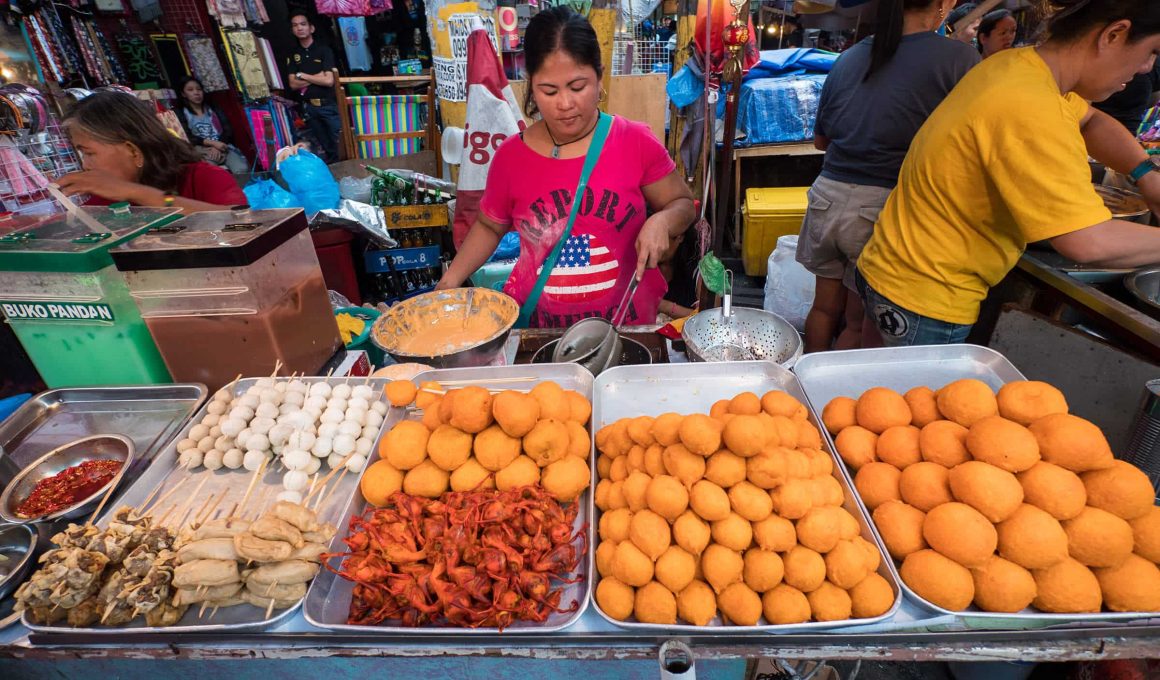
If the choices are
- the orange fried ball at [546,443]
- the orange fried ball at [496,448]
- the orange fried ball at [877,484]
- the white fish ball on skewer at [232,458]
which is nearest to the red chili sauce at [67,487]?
the white fish ball on skewer at [232,458]

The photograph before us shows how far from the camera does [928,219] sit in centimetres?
229

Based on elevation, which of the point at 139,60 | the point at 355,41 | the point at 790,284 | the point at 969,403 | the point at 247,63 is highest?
the point at 355,41

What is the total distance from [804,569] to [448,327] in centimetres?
166

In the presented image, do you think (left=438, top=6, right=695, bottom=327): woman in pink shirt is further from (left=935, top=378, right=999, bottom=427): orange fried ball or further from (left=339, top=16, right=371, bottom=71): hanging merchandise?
(left=339, top=16, right=371, bottom=71): hanging merchandise

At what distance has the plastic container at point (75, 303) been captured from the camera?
1.69 metres

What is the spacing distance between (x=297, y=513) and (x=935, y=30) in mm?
4112

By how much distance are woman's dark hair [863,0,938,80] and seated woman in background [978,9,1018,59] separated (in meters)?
1.48

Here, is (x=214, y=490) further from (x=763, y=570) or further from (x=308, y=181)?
(x=308, y=181)

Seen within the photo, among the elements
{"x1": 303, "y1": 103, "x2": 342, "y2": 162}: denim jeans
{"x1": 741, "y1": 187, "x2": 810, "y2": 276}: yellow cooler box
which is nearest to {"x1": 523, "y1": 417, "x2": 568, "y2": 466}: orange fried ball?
{"x1": 741, "y1": 187, "x2": 810, "y2": 276}: yellow cooler box

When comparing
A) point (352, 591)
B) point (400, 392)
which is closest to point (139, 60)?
point (400, 392)

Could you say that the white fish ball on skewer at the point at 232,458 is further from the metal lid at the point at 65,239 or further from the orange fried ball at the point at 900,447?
the orange fried ball at the point at 900,447

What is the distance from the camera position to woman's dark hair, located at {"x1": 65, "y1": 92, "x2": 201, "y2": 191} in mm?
2902

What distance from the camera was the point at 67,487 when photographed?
1608mm

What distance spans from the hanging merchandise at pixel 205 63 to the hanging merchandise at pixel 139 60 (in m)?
0.62
